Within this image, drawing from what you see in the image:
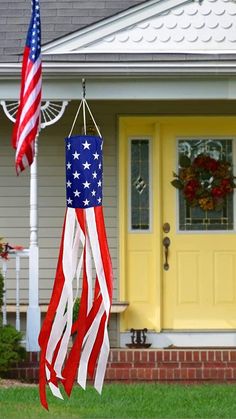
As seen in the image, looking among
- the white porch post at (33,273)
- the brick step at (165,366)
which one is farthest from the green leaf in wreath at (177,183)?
the brick step at (165,366)

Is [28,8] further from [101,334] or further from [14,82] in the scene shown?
[101,334]

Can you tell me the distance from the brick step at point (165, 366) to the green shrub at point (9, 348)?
0.19 meters

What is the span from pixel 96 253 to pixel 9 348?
6.99 feet

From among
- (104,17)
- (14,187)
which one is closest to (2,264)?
(14,187)

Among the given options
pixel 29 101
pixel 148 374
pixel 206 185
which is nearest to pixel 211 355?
pixel 148 374

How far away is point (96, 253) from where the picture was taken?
10289 mm

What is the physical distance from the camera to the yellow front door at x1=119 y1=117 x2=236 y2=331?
44.7ft

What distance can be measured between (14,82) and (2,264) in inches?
81.6

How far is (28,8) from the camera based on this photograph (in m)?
14.4

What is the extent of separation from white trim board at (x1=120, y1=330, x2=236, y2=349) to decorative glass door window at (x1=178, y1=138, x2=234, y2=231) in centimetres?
115

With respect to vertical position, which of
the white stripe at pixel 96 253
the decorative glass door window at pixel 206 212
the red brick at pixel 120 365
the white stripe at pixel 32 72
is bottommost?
the red brick at pixel 120 365

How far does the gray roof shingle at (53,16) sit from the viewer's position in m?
13.7

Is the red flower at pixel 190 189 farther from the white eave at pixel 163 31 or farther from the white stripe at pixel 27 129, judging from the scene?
the white stripe at pixel 27 129

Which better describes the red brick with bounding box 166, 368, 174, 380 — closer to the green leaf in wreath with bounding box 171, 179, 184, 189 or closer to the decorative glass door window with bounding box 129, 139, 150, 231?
the decorative glass door window with bounding box 129, 139, 150, 231
